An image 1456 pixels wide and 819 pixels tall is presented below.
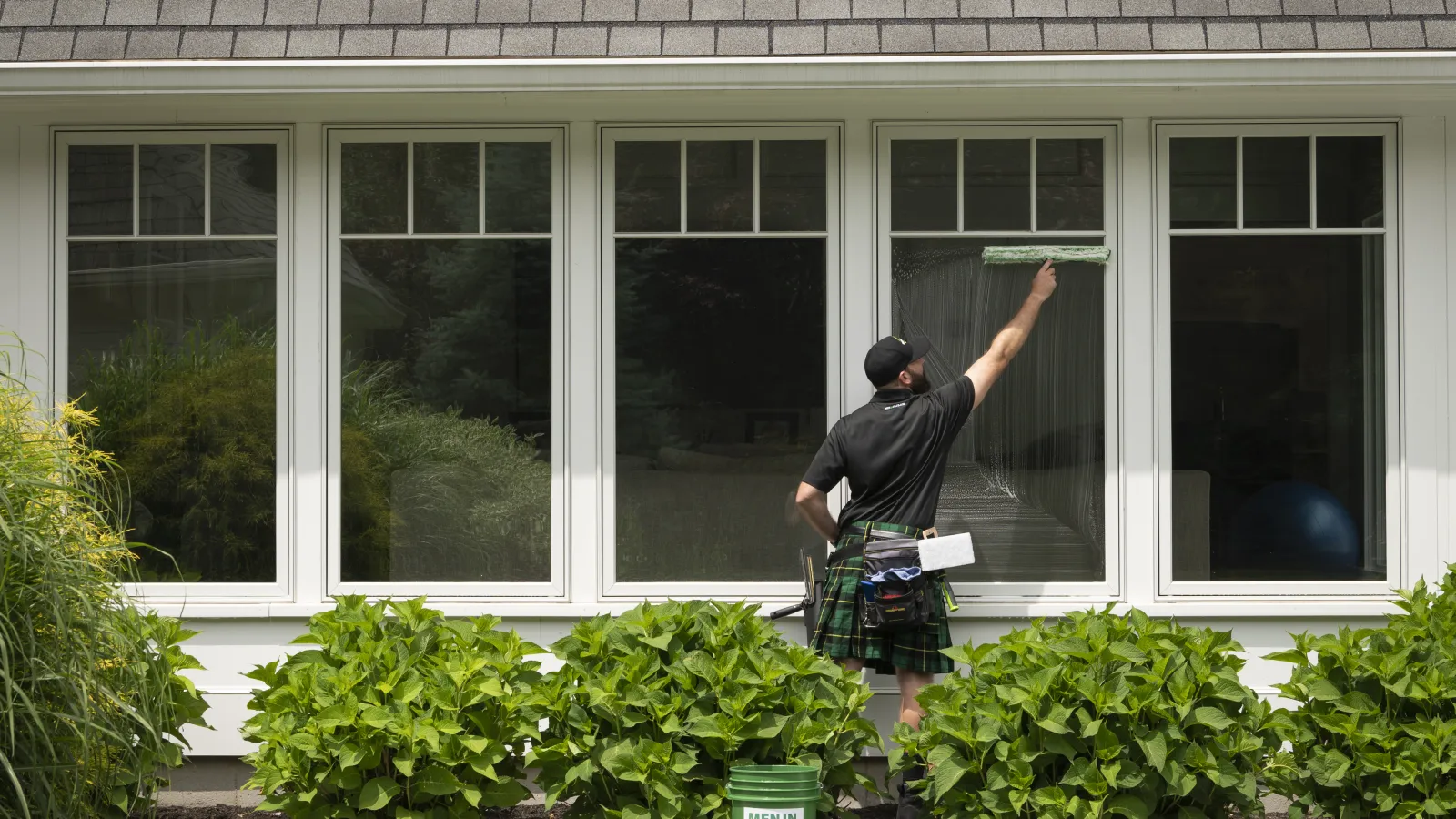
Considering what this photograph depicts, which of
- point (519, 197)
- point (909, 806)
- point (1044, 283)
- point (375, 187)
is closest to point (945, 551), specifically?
point (909, 806)

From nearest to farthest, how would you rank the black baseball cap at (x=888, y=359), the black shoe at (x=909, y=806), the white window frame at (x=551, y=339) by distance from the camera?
the black shoe at (x=909, y=806), the black baseball cap at (x=888, y=359), the white window frame at (x=551, y=339)

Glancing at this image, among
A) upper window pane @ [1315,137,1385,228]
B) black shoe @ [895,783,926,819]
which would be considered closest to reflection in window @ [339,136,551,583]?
black shoe @ [895,783,926,819]

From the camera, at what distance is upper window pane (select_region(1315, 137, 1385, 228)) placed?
6.11 m

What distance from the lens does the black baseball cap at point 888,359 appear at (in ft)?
18.4

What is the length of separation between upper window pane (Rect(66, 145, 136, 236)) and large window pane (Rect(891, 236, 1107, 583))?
3.38 metres

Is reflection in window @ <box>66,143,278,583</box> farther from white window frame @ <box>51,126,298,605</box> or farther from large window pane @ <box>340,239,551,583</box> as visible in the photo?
large window pane @ <box>340,239,551,583</box>

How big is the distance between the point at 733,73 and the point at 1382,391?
10.3 ft

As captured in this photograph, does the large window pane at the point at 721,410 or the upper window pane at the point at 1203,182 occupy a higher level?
the upper window pane at the point at 1203,182

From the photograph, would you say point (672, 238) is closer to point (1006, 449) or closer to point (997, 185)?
point (997, 185)

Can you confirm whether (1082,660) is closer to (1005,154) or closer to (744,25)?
(1005,154)

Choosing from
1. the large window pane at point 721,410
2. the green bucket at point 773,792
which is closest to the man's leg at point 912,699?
the large window pane at point 721,410

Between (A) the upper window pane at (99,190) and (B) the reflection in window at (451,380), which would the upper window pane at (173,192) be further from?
A: (B) the reflection in window at (451,380)

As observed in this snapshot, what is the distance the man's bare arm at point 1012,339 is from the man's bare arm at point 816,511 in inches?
29.6

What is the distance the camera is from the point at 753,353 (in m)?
6.09
